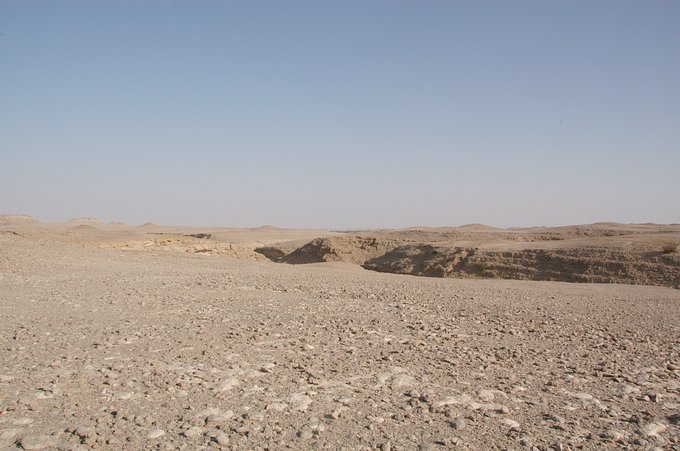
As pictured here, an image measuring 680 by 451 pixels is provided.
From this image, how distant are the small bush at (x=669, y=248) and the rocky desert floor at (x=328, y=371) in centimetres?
822

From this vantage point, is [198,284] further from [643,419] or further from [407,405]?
[643,419]

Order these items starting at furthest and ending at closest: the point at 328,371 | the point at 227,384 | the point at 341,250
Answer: the point at 341,250 < the point at 328,371 < the point at 227,384

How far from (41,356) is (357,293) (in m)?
6.73

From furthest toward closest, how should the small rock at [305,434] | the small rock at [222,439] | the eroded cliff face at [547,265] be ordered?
the eroded cliff face at [547,265]
the small rock at [305,434]
the small rock at [222,439]

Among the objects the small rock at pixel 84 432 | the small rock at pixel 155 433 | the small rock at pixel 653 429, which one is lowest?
the small rock at pixel 653 429

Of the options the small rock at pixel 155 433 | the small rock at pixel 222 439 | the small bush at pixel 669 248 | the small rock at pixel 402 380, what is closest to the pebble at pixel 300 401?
the small rock at pixel 222 439

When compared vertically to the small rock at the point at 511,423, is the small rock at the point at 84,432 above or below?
above

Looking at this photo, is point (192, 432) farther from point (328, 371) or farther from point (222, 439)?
point (328, 371)

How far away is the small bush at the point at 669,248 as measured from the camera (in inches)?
680

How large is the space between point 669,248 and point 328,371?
1624 cm

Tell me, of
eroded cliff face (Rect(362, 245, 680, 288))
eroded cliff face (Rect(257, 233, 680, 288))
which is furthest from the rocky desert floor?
eroded cliff face (Rect(257, 233, 680, 288))

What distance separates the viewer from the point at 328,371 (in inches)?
205

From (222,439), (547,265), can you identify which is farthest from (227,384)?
(547,265)

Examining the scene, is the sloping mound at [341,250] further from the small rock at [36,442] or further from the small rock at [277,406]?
the small rock at [36,442]
